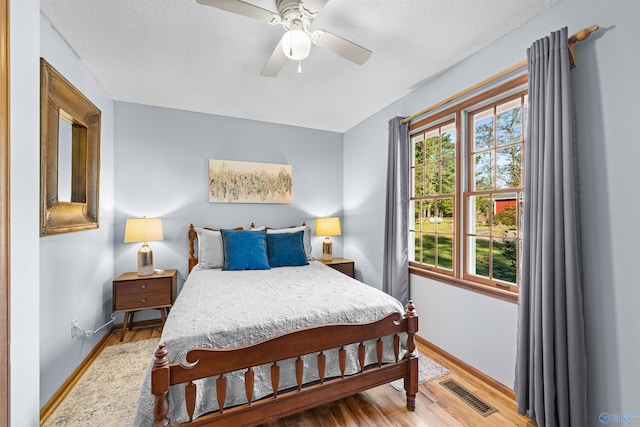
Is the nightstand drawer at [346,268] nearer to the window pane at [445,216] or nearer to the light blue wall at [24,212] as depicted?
the window pane at [445,216]

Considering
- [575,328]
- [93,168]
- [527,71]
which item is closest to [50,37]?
[93,168]

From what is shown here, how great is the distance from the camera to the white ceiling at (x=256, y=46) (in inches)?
69.8

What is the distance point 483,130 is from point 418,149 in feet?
2.56

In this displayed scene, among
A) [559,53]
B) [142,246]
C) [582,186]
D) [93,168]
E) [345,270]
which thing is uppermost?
[559,53]

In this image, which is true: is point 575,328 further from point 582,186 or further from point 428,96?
point 428,96

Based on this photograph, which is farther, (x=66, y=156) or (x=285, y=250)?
(x=285, y=250)

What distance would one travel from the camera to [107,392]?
205cm

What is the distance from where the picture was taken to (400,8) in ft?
5.76

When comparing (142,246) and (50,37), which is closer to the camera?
(50,37)

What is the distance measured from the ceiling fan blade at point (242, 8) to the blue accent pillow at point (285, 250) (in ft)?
7.28

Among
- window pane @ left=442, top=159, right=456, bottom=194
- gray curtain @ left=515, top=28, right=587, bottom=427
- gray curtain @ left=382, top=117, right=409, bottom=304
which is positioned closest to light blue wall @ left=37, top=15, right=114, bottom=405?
gray curtain @ left=382, top=117, right=409, bottom=304

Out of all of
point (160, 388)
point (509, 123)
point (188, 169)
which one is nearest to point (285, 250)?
point (188, 169)

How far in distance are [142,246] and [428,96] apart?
350 cm

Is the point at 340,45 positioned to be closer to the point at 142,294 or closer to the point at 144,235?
the point at 144,235
